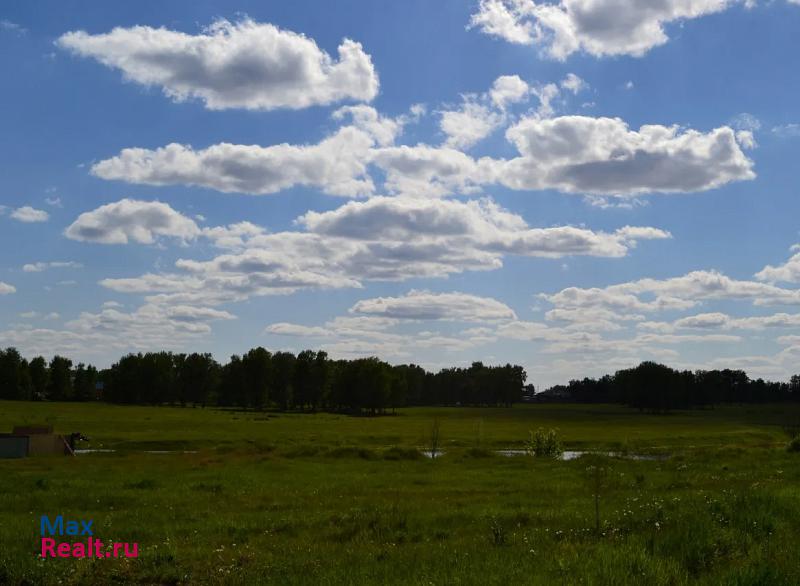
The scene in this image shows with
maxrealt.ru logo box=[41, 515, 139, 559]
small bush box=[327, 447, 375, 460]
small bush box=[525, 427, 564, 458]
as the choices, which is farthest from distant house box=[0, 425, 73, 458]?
maxrealt.ru logo box=[41, 515, 139, 559]

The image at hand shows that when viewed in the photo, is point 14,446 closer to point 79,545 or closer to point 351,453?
point 351,453

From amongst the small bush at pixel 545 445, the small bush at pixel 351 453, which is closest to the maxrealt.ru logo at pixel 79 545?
the small bush at pixel 351 453

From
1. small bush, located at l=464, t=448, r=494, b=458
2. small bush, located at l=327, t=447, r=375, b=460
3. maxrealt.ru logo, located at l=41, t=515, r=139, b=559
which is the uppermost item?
maxrealt.ru logo, located at l=41, t=515, r=139, b=559

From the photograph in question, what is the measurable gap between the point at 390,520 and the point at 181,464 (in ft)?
108

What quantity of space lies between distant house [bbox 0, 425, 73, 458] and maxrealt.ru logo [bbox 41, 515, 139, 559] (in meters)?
41.4

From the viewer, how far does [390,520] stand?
843 inches

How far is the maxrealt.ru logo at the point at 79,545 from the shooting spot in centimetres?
1661

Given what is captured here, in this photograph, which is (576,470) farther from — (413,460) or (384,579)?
(384,579)

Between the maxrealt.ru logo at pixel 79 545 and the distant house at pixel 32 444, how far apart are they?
136ft

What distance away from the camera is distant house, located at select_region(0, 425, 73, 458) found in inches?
2251

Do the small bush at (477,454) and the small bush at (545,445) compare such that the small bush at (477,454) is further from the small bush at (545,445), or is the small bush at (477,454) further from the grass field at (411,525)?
the grass field at (411,525)

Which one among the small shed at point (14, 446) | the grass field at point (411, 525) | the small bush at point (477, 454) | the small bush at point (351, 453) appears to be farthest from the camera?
the small bush at point (477, 454)

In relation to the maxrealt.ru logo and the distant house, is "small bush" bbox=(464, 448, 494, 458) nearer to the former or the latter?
the distant house

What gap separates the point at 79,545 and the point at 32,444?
46.7m
